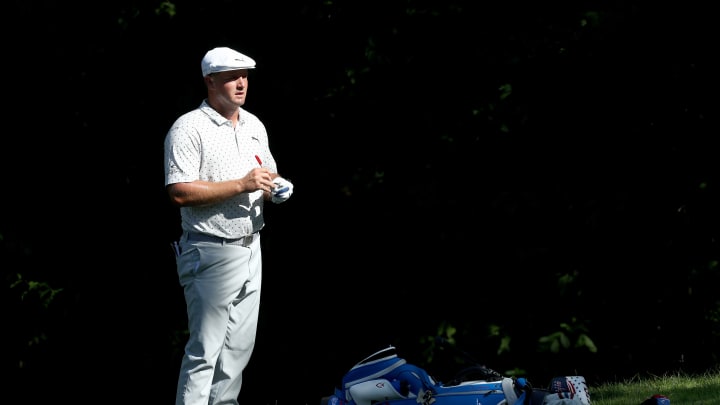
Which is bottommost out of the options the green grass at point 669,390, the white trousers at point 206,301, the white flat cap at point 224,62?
the green grass at point 669,390

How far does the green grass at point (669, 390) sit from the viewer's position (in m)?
5.36

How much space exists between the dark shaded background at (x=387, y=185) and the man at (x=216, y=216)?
8.49 ft

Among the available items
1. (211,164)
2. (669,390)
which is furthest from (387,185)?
(211,164)

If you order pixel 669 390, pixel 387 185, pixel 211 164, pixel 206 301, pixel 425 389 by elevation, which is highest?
pixel 211 164

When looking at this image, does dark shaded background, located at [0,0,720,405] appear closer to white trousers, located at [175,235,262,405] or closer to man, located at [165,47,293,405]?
man, located at [165,47,293,405]

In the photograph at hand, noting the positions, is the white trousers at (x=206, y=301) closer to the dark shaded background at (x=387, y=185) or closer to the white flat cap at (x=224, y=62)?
the white flat cap at (x=224, y=62)

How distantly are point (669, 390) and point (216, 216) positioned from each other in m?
2.52

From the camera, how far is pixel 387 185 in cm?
755

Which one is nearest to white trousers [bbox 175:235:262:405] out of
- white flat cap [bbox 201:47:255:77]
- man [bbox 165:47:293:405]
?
man [bbox 165:47:293:405]

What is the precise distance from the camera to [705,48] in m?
6.91

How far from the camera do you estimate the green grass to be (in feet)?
17.6

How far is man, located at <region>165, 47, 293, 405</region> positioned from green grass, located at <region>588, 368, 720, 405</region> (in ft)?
6.26

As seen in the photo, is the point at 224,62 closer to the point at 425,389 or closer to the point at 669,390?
the point at 425,389

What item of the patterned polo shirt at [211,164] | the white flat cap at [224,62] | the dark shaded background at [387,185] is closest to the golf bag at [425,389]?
the patterned polo shirt at [211,164]
